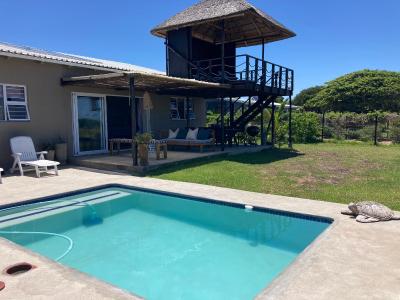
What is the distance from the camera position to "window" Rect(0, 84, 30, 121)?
10.5 meters

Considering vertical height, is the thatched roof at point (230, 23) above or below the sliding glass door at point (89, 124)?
above

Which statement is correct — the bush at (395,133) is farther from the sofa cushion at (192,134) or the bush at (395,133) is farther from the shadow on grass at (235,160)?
the sofa cushion at (192,134)

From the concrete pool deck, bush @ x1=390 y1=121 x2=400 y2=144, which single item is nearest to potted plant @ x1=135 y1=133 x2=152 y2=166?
the concrete pool deck

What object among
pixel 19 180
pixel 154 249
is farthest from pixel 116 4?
pixel 154 249

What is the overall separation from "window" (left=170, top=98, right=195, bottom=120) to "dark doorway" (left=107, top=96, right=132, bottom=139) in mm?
3334

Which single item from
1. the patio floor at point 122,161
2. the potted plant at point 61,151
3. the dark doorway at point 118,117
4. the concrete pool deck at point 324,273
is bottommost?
the concrete pool deck at point 324,273

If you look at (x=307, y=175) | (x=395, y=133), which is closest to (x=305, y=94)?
(x=395, y=133)

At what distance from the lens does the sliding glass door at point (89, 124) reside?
12867mm

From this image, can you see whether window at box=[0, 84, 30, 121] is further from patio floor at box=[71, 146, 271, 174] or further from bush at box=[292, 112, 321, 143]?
bush at box=[292, 112, 321, 143]

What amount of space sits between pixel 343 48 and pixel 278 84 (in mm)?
28345

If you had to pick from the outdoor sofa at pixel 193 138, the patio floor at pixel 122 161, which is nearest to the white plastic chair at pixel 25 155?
the patio floor at pixel 122 161

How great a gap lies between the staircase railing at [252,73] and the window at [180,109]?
2.26 m

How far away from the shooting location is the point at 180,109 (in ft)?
61.4

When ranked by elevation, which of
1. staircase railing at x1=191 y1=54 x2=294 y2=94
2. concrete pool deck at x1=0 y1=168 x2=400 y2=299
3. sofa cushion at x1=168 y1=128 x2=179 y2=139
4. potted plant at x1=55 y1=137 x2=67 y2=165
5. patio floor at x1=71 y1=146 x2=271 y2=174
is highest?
staircase railing at x1=191 y1=54 x2=294 y2=94
